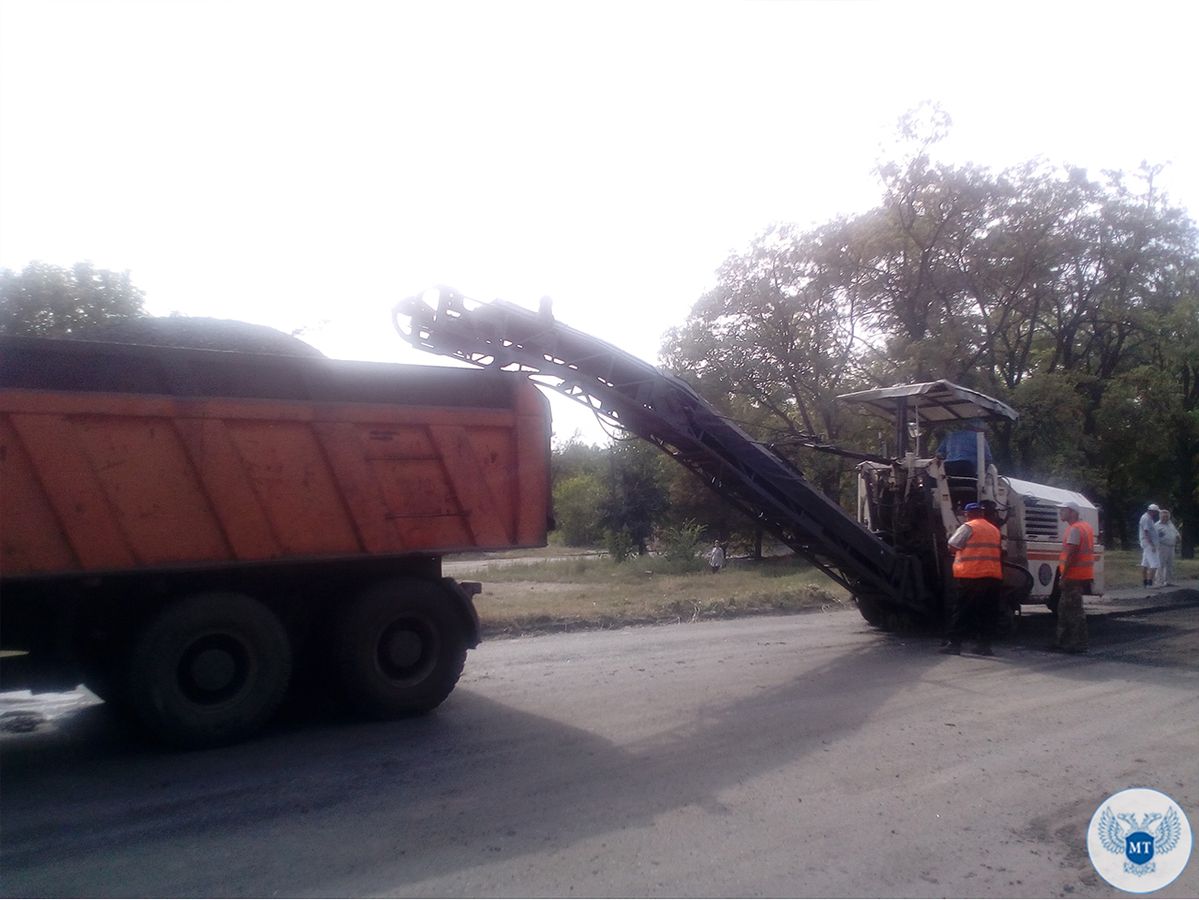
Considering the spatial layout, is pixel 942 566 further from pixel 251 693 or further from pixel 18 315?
pixel 18 315

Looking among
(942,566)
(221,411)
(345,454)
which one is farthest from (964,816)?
(942,566)

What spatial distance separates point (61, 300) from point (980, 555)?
12.5 m

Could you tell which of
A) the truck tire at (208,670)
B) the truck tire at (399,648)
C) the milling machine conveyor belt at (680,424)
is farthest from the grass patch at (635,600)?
the truck tire at (208,670)

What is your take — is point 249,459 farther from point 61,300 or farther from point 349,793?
point 61,300

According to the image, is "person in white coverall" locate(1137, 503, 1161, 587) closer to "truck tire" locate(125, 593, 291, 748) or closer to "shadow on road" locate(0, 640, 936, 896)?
"shadow on road" locate(0, 640, 936, 896)

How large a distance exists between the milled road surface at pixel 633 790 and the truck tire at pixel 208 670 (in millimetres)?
218

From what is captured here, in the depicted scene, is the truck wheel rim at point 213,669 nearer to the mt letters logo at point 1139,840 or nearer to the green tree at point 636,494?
the mt letters logo at point 1139,840

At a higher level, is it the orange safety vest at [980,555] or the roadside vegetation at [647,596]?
the orange safety vest at [980,555]

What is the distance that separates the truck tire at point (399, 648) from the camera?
7.82 meters

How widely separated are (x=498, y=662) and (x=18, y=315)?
28.5 ft

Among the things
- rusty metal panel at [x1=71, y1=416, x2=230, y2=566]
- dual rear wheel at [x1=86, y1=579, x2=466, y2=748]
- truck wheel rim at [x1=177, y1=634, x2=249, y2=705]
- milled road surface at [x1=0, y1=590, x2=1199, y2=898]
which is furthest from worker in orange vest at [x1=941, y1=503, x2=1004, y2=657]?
rusty metal panel at [x1=71, y1=416, x2=230, y2=566]

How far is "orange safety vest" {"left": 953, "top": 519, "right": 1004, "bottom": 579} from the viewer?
1117 cm

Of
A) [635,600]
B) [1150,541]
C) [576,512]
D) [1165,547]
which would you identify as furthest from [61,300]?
[576,512]

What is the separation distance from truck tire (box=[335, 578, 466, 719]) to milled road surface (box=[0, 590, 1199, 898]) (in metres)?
0.26
